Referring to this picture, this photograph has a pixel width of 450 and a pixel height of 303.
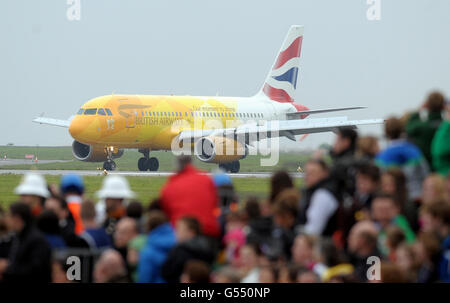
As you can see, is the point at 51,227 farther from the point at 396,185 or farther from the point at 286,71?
the point at 286,71

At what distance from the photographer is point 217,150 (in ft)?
132

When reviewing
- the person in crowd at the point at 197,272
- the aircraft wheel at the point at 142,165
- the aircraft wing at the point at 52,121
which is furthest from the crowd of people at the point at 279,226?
the aircraft wing at the point at 52,121

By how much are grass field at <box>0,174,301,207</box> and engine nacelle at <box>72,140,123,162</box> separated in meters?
5.97

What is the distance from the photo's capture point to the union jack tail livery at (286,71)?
52.5 metres

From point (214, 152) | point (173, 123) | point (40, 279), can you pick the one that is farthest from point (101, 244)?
point (173, 123)

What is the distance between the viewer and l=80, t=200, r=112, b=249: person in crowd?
10.6 m

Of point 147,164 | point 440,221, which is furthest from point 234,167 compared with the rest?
point 440,221

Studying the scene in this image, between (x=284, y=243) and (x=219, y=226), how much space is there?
122 cm

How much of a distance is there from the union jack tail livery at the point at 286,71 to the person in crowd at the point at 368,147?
40293 mm

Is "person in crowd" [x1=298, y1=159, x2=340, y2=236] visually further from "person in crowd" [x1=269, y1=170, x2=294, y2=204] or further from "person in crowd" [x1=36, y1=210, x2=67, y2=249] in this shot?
"person in crowd" [x1=36, y1=210, x2=67, y2=249]

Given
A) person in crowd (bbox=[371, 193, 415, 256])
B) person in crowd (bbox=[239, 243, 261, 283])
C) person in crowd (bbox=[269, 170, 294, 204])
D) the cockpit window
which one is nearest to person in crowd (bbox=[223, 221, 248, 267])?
person in crowd (bbox=[239, 243, 261, 283])

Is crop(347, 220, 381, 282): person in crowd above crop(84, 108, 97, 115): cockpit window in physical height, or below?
above
